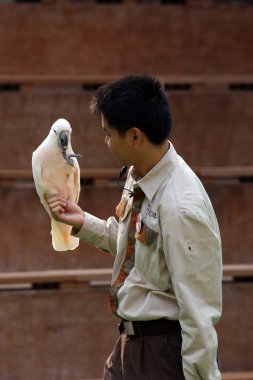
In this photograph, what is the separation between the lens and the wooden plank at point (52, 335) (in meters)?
4.11

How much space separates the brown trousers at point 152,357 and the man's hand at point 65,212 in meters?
0.35

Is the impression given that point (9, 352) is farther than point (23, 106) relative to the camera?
No

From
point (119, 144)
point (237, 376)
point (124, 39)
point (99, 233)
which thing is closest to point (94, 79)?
point (124, 39)

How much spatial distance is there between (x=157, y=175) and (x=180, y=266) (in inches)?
10.3

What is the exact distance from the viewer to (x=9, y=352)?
13.5 ft

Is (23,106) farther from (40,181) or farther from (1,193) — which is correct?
(40,181)

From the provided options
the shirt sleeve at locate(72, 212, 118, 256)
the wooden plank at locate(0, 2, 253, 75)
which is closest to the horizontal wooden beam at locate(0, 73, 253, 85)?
the wooden plank at locate(0, 2, 253, 75)

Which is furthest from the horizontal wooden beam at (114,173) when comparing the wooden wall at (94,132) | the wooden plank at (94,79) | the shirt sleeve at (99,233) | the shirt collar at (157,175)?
the shirt collar at (157,175)

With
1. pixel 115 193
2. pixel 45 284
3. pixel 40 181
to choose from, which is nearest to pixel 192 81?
pixel 115 193

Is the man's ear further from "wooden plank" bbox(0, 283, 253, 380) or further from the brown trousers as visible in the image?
"wooden plank" bbox(0, 283, 253, 380)

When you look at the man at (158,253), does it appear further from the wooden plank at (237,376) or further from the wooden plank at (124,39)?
the wooden plank at (124,39)

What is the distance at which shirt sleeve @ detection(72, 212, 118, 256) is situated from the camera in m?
2.64

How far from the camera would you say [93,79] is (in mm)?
5102

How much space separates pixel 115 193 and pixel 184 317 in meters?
2.66
